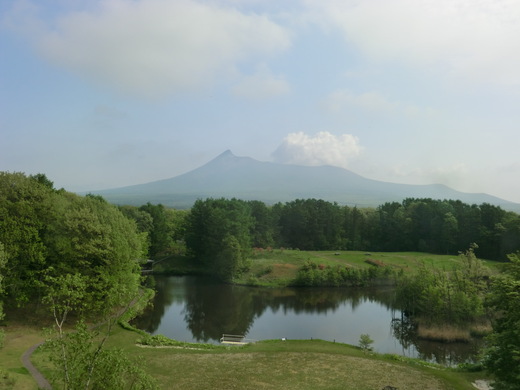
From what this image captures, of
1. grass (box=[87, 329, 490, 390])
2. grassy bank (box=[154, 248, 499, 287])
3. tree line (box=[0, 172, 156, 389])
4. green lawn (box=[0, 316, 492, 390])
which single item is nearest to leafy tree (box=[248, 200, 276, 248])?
grassy bank (box=[154, 248, 499, 287])

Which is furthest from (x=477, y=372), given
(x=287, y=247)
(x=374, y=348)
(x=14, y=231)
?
(x=287, y=247)

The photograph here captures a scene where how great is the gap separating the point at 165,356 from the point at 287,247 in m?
60.2

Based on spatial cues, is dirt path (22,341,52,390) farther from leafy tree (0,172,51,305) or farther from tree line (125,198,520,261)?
tree line (125,198,520,261)

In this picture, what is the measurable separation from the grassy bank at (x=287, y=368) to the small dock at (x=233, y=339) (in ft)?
7.24

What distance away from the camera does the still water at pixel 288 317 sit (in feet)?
102

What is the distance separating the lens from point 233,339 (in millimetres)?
31203

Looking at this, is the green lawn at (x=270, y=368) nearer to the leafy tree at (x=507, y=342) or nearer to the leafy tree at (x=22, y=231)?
the leafy tree at (x=22, y=231)

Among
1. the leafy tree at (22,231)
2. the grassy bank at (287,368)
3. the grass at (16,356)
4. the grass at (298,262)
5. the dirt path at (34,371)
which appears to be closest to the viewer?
the grass at (16,356)

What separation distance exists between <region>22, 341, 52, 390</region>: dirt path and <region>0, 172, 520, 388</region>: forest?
3.32 metres

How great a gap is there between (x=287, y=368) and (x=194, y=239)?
4481cm

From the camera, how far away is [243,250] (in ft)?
190

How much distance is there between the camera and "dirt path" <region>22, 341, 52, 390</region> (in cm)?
1950

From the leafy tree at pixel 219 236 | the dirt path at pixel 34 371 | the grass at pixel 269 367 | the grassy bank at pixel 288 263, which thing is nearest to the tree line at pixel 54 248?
the grass at pixel 269 367

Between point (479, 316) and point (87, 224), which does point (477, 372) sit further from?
point (87, 224)
